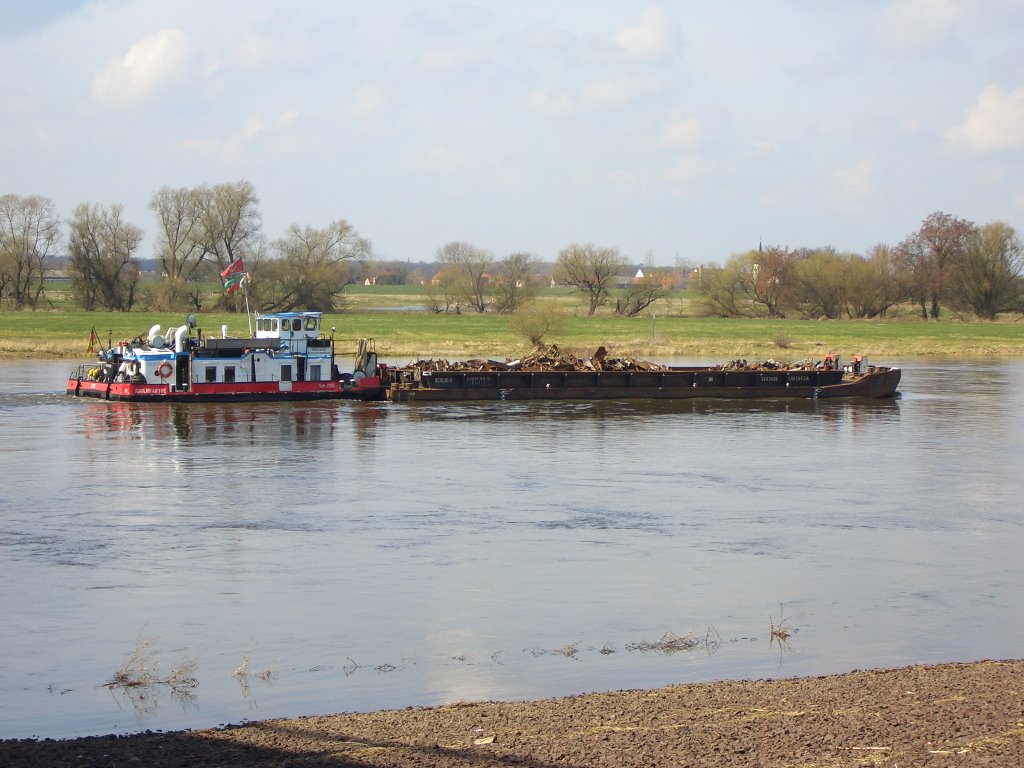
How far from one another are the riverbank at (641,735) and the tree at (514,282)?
4667 inches

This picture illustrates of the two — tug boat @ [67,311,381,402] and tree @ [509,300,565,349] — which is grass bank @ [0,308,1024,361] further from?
tug boat @ [67,311,381,402]

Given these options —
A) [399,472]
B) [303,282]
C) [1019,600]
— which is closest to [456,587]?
[1019,600]

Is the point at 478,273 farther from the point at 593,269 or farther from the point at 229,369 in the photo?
the point at 229,369

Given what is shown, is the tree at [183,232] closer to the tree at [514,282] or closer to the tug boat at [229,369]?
the tree at [514,282]

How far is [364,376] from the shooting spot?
50062 mm

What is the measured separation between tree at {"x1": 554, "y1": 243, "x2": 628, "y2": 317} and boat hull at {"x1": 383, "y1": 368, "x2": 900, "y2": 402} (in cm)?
8284

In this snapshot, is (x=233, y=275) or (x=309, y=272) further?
(x=309, y=272)

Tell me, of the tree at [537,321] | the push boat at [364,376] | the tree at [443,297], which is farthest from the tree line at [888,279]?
the push boat at [364,376]

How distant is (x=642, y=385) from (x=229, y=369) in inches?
663

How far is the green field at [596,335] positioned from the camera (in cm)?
8006

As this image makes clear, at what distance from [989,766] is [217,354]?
4059cm

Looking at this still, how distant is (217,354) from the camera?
4741 cm

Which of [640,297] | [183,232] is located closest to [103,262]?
[183,232]

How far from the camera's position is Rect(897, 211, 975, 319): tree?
445 ft
